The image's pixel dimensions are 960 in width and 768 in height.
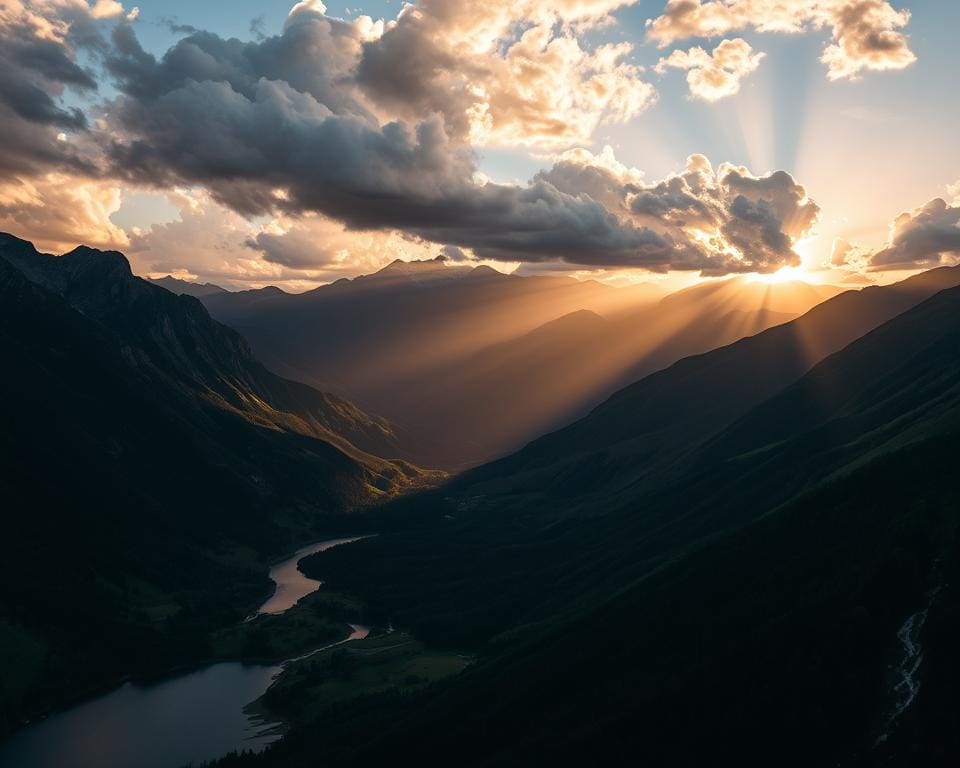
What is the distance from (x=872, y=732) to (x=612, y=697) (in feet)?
223

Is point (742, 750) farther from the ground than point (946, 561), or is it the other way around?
point (946, 561)

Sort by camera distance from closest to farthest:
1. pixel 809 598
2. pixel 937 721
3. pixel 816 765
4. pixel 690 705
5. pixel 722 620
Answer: pixel 937 721, pixel 816 765, pixel 690 705, pixel 809 598, pixel 722 620

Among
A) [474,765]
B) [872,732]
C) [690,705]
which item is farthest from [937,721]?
[474,765]

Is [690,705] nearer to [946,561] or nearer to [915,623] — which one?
[915,623]

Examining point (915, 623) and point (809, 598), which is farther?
point (809, 598)

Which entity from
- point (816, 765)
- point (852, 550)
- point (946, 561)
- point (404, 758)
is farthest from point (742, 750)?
point (404, 758)

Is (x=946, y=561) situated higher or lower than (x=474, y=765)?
higher

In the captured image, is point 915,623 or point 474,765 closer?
point 915,623

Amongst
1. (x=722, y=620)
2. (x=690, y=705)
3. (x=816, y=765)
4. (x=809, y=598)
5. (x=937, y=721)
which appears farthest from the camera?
(x=722, y=620)

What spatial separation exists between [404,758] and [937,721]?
426ft

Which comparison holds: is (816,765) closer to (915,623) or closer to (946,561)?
(915,623)

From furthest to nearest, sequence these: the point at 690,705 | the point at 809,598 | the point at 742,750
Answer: the point at 809,598 < the point at 690,705 < the point at 742,750

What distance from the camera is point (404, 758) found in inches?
7849

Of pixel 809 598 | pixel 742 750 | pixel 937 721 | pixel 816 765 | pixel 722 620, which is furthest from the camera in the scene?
pixel 722 620
